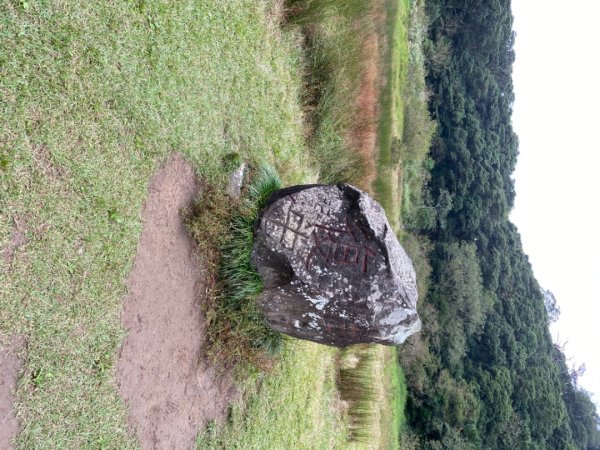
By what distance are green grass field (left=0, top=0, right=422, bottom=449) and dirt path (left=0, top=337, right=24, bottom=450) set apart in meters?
0.05

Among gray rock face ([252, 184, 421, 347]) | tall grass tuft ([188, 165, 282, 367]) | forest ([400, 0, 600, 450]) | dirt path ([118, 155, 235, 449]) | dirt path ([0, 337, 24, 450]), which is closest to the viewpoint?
dirt path ([0, 337, 24, 450])

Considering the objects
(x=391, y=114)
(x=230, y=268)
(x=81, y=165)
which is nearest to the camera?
(x=81, y=165)

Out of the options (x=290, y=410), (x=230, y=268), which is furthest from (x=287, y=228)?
(x=290, y=410)

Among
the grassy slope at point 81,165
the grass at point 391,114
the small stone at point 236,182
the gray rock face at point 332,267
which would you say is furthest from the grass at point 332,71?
the gray rock face at point 332,267

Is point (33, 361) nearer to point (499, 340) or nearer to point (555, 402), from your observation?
point (499, 340)

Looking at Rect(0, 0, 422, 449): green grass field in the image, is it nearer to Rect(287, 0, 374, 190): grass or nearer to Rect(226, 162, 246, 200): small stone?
Rect(226, 162, 246, 200): small stone

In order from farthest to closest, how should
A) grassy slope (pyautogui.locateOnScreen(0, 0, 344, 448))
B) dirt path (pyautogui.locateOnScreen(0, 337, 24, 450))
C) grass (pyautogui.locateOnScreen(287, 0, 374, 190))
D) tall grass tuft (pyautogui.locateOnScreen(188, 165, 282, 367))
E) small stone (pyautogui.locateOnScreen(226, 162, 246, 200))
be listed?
grass (pyautogui.locateOnScreen(287, 0, 374, 190)), small stone (pyautogui.locateOnScreen(226, 162, 246, 200)), tall grass tuft (pyautogui.locateOnScreen(188, 165, 282, 367)), grassy slope (pyautogui.locateOnScreen(0, 0, 344, 448)), dirt path (pyautogui.locateOnScreen(0, 337, 24, 450))

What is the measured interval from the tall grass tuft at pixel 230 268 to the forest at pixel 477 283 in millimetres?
8741

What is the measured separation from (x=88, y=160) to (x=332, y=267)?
2.40 meters

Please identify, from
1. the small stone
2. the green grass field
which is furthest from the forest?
the green grass field

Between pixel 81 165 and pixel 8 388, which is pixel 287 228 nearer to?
pixel 81 165

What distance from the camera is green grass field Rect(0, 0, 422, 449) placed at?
3.26 metres

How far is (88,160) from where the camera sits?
381 centimetres

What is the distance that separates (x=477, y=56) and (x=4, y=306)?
19.3 meters
